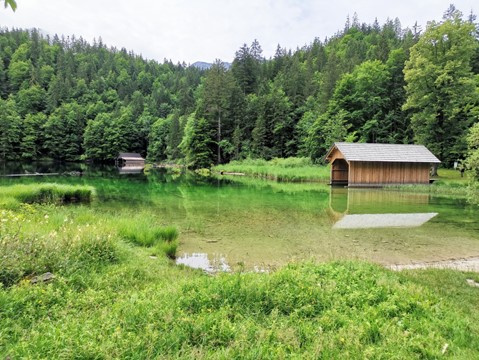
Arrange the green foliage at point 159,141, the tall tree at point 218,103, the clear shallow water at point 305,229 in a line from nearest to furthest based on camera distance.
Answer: the clear shallow water at point 305,229 < the tall tree at point 218,103 < the green foliage at point 159,141

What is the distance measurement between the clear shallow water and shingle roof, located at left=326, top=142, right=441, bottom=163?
9.49 m

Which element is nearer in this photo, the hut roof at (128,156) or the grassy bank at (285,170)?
the grassy bank at (285,170)

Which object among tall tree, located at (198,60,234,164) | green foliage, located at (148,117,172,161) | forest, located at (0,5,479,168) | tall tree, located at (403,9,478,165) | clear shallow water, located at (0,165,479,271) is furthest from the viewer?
green foliage, located at (148,117,172,161)

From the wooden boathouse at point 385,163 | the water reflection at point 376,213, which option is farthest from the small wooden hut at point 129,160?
the water reflection at point 376,213

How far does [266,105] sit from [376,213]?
4012 cm

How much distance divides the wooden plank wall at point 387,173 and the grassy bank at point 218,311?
79.7 feet

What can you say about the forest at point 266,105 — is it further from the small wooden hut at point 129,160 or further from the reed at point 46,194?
the reed at point 46,194

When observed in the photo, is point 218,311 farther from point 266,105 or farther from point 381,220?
point 266,105

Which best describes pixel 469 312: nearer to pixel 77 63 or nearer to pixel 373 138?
pixel 373 138

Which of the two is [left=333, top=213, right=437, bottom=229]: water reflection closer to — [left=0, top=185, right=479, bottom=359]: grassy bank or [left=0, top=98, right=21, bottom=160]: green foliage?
[left=0, top=185, right=479, bottom=359]: grassy bank

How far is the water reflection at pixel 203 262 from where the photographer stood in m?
7.69

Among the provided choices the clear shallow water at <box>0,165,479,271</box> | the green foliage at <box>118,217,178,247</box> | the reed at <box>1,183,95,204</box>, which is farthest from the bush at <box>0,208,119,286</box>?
the reed at <box>1,183,95,204</box>

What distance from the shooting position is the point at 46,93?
91.1 m

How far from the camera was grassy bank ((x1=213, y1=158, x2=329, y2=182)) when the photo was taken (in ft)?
114
